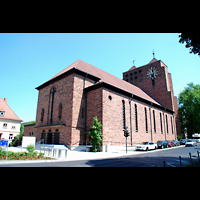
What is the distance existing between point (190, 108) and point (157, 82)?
1558 cm

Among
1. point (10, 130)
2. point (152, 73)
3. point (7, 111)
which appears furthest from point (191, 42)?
point (152, 73)

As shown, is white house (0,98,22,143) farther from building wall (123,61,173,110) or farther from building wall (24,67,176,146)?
building wall (123,61,173,110)

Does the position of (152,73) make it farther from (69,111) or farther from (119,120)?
(69,111)

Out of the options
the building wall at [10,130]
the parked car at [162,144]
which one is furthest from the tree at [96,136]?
the building wall at [10,130]

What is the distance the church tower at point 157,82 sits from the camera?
1828 inches

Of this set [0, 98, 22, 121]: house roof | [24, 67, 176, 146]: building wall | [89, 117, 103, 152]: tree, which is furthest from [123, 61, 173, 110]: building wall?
[0, 98, 22, 121]: house roof

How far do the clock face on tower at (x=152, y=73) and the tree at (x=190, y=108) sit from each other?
1425 centimetres

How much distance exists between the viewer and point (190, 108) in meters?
52.1

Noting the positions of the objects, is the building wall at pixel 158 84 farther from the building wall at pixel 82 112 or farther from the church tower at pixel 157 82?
the building wall at pixel 82 112
